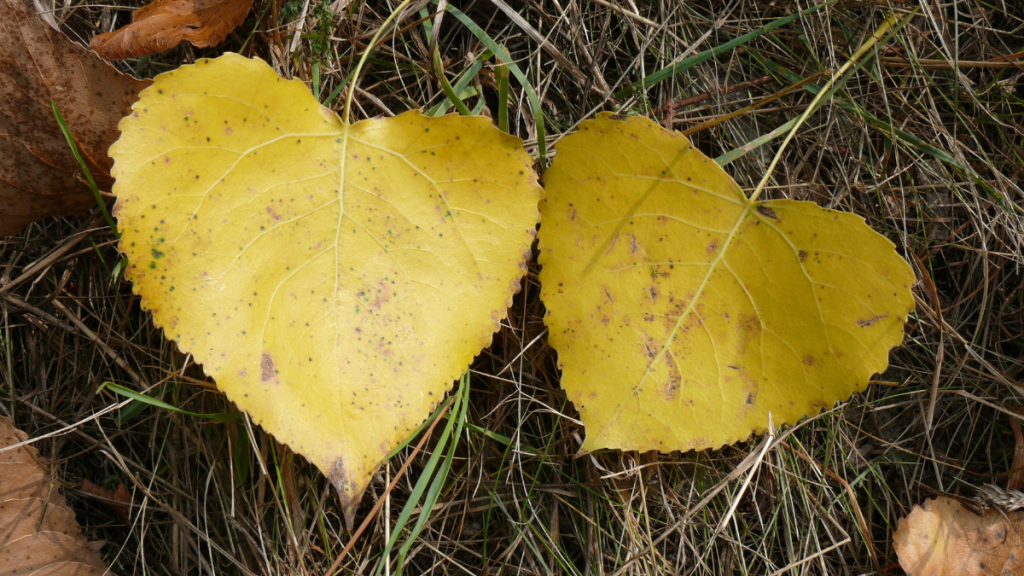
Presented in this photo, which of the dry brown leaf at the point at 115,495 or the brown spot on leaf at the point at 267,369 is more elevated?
the brown spot on leaf at the point at 267,369

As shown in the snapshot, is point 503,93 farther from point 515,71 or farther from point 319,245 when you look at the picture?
point 319,245

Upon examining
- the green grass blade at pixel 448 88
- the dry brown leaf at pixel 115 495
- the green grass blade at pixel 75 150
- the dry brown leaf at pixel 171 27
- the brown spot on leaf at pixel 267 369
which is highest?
the dry brown leaf at pixel 171 27

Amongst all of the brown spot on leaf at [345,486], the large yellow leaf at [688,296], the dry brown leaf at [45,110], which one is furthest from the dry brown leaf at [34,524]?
the large yellow leaf at [688,296]

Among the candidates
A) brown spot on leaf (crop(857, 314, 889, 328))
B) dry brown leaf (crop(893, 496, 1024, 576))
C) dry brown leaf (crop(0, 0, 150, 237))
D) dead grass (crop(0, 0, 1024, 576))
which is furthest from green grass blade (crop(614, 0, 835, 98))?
dry brown leaf (crop(893, 496, 1024, 576))

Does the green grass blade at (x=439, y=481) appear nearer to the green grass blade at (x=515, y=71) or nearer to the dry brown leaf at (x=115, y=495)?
the green grass blade at (x=515, y=71)

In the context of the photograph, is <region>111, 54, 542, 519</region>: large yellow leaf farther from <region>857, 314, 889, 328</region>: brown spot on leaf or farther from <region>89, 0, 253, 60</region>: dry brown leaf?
<region>857, 314, 889, 328</region>: brown spot on leaf

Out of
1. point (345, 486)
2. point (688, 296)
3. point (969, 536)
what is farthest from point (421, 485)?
point (969, 536)

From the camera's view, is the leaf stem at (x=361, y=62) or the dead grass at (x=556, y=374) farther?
the dead grass at (x=556, y=374)
